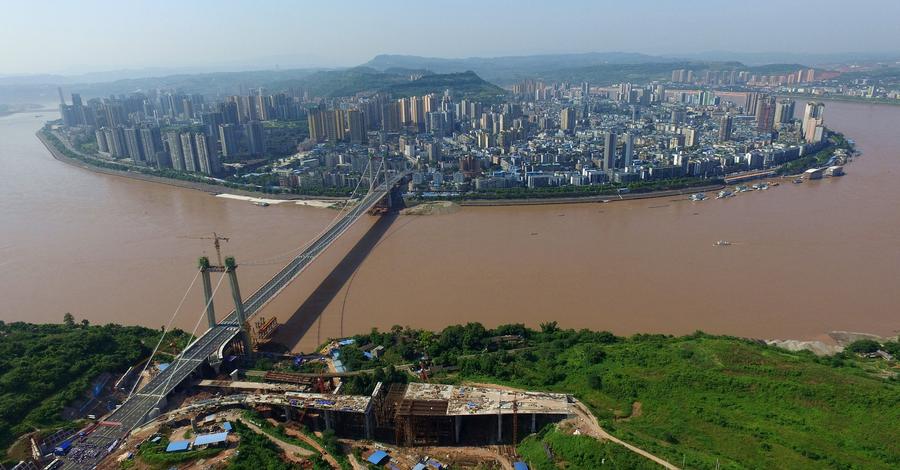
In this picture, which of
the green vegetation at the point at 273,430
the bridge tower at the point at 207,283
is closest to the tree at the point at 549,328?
the green vegetation at the point at 273,430

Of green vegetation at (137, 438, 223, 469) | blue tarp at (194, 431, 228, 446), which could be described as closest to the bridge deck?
green vegetation at (137, 438, 223, 469)

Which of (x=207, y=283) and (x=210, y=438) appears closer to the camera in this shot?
(x=210, y=438)

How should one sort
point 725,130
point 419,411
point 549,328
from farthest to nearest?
point 725,130 → point 549,328 → point 419,411

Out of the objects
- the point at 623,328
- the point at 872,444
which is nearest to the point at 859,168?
the point at 623,328

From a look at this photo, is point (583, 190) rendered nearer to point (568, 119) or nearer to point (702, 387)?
point (702, 387)

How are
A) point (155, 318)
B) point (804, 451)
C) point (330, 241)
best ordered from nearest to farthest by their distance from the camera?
1. point (804, 451)
2. point (155, 318)
3. point (330, 241)

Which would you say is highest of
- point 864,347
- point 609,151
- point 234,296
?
point 609,151

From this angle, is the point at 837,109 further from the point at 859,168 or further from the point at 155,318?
the point at 155,318

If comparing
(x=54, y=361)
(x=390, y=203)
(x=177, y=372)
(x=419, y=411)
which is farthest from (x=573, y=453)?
(x=390, y=203)
